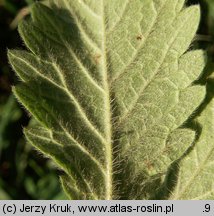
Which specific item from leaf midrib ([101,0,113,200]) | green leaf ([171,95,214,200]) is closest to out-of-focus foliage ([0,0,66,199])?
leaf midrib ([101,0,113,200])

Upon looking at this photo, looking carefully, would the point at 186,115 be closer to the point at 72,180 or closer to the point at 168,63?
the point at 168,63

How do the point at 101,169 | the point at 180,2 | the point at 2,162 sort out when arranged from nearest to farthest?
1. the point at 180,2
2. the point at 101,169
3. the point at 2,162

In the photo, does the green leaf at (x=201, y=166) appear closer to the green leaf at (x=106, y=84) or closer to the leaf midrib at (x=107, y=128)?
the green leaf at (x=106, y=84)

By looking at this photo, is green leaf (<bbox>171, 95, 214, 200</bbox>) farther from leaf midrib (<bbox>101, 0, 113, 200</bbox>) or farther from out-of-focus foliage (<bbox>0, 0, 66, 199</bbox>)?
out-of-focus foliage (<bbox>0, 0, 66, 199</bbox>)

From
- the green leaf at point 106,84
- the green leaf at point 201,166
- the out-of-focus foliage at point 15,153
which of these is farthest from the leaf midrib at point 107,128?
the out-of-focus foliage at point 15,153

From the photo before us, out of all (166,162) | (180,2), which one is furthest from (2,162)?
(180,2)

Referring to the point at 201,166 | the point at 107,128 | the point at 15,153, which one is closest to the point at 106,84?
the point at 107,128
